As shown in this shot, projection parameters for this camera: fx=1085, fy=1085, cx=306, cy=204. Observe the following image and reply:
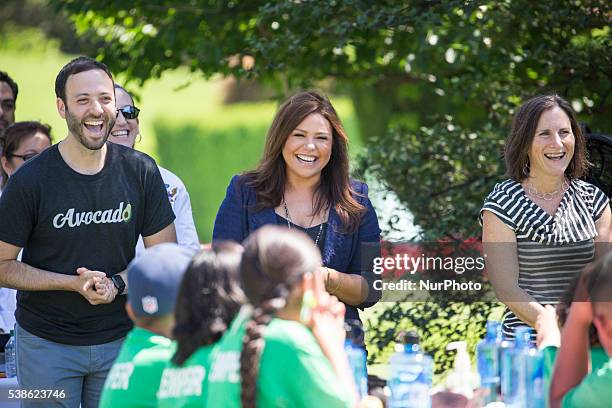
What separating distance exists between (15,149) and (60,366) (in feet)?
6.22

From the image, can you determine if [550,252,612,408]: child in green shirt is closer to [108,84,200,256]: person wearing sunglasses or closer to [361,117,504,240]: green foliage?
[108,84,200,256]: person wearing sunglasses

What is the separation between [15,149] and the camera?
5.83m

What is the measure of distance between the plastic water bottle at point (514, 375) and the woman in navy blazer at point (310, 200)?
35.4 inches

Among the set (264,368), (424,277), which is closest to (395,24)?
(424,277)

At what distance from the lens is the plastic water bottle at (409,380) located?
3.45 metres

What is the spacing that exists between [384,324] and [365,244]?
202 cm

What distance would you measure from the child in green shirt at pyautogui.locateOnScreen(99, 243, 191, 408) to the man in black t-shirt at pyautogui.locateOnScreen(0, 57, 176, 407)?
102 centimetres

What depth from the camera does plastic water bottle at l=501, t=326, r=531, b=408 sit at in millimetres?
3406

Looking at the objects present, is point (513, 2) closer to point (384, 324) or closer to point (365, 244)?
point (384, 324)

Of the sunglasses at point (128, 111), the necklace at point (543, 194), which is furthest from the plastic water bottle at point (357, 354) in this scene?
the sunglasses at point (128, 111)

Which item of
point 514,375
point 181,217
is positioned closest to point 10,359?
point 181,217

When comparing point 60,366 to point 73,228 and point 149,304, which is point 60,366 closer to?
point 73,228

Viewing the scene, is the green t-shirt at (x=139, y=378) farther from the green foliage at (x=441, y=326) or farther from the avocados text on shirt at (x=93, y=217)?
the green foliage at (x=441, y=326)

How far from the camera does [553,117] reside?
4.44 metres
